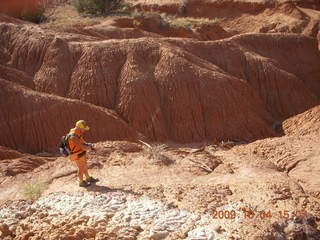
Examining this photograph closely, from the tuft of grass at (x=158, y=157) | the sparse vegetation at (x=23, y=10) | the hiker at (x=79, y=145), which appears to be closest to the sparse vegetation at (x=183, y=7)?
the sparse vegetation at (x=23, y=10)

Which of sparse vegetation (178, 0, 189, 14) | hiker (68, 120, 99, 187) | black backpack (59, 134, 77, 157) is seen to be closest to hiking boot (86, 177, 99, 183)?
hiker (68, 120, 99, 187)

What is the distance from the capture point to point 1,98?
39.7 ft

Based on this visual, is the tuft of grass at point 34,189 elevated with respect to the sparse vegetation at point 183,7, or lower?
lower

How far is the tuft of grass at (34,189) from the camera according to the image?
288 inches

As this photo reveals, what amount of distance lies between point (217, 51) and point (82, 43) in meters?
5.74

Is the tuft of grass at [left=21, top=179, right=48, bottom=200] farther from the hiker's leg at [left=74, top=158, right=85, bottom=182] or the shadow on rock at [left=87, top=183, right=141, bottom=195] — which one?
the shadow on rock at [left=87, top=183, right=141, bottom=195]

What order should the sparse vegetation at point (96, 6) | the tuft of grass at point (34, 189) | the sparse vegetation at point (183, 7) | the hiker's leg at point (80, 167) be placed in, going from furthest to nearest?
the sparse vegetation at point (183, 7)
the sparse vegetation at point (96, 6)
the tuft of grass at point (34, 189)
the hiker's leg at point (80, 167)

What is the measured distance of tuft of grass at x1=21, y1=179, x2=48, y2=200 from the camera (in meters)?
7.32

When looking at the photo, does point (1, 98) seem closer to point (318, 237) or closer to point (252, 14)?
point (318, 237)

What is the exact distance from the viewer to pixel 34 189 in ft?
24.5

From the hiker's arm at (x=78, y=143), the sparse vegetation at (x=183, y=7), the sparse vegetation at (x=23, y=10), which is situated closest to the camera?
the hiker's arm at (x=78, y=143)

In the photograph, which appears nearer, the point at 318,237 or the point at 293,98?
the point at 318,237

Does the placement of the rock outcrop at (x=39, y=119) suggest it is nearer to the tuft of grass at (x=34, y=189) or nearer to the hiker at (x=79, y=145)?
the tuft of grass at (x=34, y=189)

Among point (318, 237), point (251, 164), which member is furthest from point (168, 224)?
point (251, 164)
